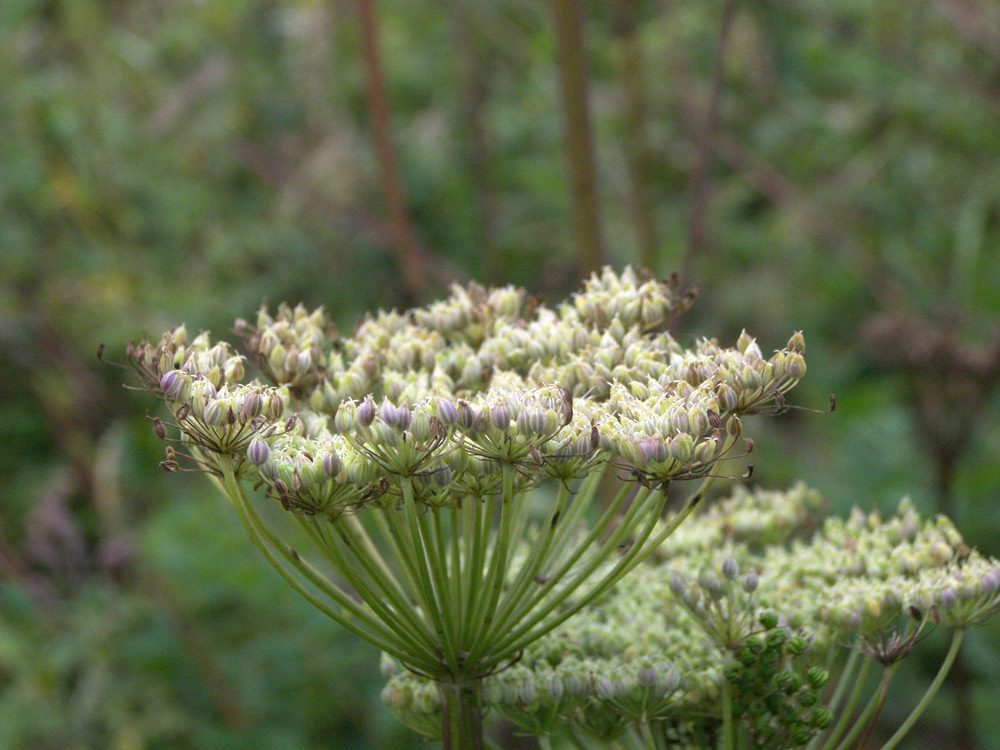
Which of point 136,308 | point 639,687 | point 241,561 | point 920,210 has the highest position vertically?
point 920,210

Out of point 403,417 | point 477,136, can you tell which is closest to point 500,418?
point 403,417

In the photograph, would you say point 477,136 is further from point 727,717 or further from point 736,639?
point 727,717

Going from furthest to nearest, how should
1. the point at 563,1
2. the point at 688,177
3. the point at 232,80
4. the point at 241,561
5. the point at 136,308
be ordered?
the point at 232,80 < the point at 688,177 < the point at 136,308 < the point at 241,561 < the point at 563,1

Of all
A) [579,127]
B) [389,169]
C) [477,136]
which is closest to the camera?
[579,127]

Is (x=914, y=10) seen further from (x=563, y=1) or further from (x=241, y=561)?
(x=241, y=561)

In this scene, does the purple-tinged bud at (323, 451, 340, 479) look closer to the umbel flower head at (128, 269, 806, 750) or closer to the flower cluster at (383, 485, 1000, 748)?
the umbel flower head at (128, 269, 806, 750)

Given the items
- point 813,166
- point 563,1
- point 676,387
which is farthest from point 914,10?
point 676,387

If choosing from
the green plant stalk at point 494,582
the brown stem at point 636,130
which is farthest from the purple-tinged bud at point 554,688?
the brown stem at point 636,130
